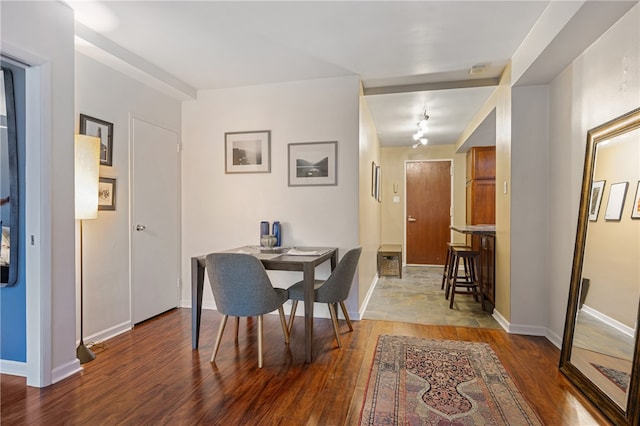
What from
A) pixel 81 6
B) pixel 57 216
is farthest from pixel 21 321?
pixel 81 6

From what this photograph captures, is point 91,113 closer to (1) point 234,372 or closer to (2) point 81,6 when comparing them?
(2) point 81,6

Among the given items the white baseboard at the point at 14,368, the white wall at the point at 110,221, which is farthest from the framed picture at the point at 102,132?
the white baseboard at the point at 14,368

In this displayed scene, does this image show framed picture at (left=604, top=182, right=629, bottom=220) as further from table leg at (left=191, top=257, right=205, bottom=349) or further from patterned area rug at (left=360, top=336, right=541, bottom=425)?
table leg at (left=191, top=257, right=205, bottom=349)

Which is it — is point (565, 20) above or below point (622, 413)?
above

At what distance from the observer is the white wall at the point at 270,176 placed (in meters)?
3.52

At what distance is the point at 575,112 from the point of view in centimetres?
255

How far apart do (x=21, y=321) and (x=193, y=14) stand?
2.34 m

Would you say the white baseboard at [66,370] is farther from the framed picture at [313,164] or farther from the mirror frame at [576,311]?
the mirror frame at [576,311]

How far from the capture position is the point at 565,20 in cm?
203

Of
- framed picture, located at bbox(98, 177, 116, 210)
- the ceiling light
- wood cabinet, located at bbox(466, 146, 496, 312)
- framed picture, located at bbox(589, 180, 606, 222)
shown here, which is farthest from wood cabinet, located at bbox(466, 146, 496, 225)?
framed picture, located at bbox(98, 177, 116, 210)

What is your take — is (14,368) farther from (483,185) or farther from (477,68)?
(483,185)

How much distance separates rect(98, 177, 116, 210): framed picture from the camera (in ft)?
9.70

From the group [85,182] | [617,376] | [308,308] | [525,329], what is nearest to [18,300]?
[85,182]

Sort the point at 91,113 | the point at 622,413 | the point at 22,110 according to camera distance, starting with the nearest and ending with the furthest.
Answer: the point at 622,413 → the point at 22,110 → the point at 91,113
